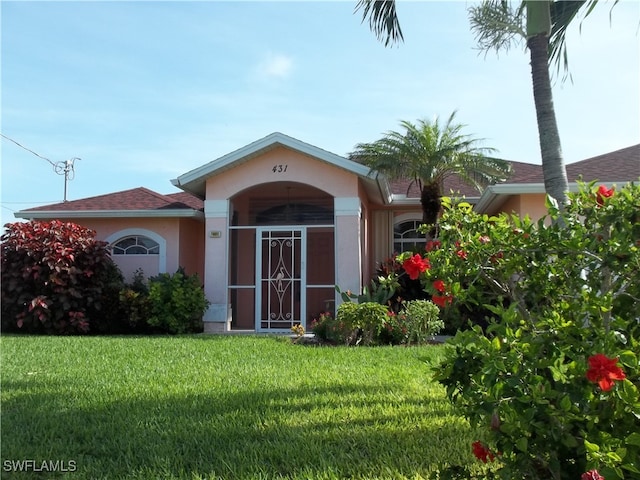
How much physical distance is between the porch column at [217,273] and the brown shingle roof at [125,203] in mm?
2012

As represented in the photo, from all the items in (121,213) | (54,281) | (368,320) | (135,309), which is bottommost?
(368,320)

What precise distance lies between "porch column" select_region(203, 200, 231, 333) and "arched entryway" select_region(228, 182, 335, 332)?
1.17 ft

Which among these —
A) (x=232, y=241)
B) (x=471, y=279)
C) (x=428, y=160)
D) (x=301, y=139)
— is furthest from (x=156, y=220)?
(x=471, y=279)

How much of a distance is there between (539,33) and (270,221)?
983 centimetres

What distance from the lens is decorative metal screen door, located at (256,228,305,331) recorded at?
14.1 meters

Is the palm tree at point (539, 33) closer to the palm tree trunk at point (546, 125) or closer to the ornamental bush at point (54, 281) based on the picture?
the palm tree trunk at point (546, 125)

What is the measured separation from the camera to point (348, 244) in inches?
522

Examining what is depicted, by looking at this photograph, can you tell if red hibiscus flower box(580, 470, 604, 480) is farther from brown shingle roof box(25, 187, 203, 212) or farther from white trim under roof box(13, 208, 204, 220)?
brown shingle roof box(25, 187, 203, 212)

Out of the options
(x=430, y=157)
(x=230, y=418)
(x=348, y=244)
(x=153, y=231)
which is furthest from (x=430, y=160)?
(x=230, y=418)

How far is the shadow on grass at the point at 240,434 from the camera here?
387 centimetres

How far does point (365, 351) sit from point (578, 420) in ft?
23.3

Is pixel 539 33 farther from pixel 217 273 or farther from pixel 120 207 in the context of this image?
pixel 120 207

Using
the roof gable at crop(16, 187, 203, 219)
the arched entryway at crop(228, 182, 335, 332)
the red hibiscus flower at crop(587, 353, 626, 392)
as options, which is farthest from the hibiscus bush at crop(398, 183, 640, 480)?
the roof gable at crop(16, 187, 203, 219)

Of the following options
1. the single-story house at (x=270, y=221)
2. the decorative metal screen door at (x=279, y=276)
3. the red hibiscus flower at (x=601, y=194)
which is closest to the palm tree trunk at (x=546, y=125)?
the red hibiscus flower at (x=601, y=194)
